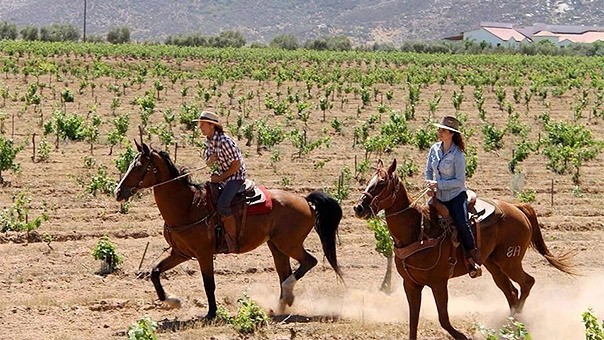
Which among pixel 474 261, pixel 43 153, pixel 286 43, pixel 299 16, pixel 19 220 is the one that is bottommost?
pixel 19 220

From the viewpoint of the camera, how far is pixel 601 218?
17031 millimetres

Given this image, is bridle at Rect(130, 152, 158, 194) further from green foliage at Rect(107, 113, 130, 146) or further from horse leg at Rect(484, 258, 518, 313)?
green foliage at Rect(107, 113, 130, 146)

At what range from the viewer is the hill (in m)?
163

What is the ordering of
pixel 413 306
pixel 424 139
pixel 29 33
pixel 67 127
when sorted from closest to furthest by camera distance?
pixel 413 306, pixel 67 127, pixel 424 139, pixel 29 33

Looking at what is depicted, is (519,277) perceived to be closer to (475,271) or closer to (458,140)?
(475,271)

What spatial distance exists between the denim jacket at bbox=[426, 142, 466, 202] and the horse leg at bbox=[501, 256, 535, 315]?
56.8 inches

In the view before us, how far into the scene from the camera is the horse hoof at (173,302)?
10.4 metres

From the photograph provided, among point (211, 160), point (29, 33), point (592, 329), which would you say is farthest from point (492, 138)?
point (29, 33)

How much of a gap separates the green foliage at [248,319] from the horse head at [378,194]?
1.68m

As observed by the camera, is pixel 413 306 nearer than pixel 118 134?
Yes

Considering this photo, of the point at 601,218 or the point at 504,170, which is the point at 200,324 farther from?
the point at 504,170

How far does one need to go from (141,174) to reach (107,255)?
125 inches

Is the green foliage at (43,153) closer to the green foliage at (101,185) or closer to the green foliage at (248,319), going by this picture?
the green foliage at (101,185)

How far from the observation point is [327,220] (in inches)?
440
